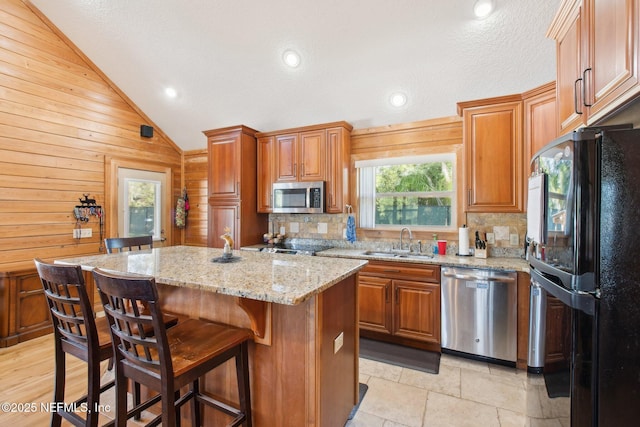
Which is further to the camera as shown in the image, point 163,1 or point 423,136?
point 423,136

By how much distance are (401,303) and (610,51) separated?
2.39m

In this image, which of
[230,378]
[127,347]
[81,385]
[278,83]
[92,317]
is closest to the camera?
[127,347]

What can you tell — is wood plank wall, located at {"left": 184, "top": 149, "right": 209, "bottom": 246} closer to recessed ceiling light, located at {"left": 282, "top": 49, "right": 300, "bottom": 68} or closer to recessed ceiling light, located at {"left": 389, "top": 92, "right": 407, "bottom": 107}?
recessed ceiling light, located at {"left": 282, "top": 49, "right": 300, "bottom": 68}

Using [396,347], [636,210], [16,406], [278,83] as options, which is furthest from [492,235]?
[16,406]

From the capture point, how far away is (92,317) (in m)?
1.47

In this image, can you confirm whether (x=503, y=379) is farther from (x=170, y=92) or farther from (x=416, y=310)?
(x=170, y=92)

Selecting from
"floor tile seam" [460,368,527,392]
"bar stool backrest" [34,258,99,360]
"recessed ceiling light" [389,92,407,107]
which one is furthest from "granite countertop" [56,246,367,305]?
"recessed ceiling light" [389,92,407,107]

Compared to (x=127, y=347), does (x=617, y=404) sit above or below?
below

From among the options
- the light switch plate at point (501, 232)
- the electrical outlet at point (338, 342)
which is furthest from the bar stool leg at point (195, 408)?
the light switch plate at point (501, 232)

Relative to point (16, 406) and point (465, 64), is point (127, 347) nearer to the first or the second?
point (16, 406)

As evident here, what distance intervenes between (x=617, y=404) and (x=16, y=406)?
11.4 feet

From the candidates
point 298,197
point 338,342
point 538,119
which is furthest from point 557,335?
point 298,197

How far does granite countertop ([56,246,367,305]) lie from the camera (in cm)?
129

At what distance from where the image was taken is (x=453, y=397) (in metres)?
2.17
